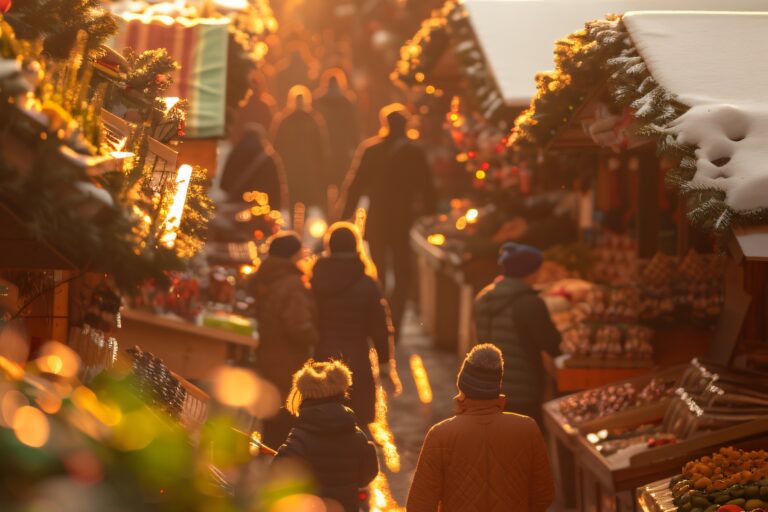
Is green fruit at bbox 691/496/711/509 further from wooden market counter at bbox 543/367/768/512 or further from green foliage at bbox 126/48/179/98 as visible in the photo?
green foliage at bbox 126/48/179/98

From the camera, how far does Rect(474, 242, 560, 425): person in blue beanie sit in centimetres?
906

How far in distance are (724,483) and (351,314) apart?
3.83 meters

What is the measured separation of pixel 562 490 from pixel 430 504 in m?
3.39

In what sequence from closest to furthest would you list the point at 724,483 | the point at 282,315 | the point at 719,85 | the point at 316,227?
1. the point at 724,483
2. the point at 719,85
3. the point at 282,315
4. the point at 316,227

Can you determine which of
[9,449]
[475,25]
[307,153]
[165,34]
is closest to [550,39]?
[475,25]

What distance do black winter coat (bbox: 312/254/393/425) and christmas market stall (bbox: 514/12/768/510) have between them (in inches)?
48.9

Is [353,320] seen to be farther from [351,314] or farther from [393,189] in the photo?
[393,189]

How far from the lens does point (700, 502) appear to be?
21.3 feet

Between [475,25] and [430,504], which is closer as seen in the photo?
[430,504]

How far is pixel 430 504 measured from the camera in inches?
243

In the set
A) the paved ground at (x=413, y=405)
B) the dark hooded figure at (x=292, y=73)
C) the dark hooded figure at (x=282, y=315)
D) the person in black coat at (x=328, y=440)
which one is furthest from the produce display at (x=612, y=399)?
the dark hooded figure at (x=292, y=73)

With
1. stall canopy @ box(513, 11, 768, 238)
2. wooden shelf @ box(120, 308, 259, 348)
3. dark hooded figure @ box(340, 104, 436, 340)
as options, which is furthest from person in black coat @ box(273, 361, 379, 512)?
dark hooded figure @ box(340, 104, 436, 340)

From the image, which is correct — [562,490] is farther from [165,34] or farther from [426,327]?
[426,327]

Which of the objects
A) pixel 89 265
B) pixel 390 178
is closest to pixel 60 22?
pixel 89 265
